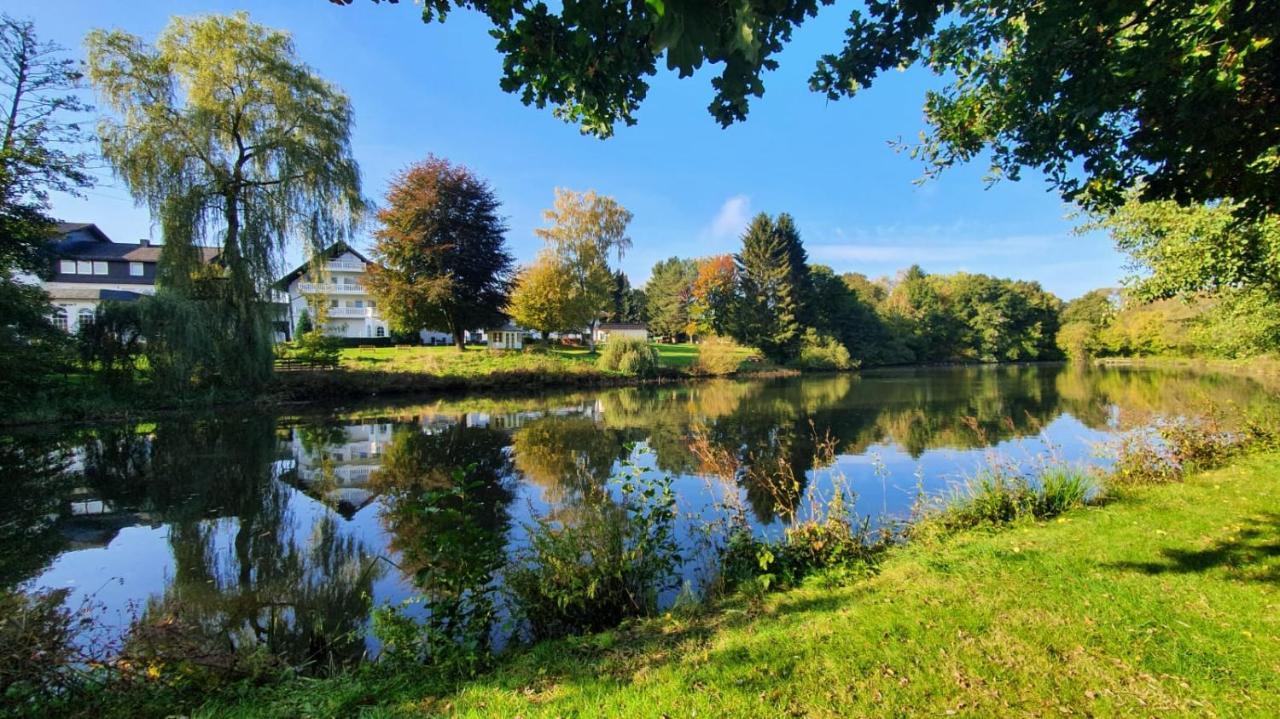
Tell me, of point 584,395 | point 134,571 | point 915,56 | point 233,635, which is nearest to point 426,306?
point 584,395

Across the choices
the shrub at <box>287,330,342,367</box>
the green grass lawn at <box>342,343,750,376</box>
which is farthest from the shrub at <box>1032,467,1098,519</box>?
the shrub at <box>287,330,342,367</box>

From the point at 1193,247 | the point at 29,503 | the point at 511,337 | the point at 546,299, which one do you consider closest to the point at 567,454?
the point at 29,503

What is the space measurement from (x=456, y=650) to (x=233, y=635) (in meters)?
2.52

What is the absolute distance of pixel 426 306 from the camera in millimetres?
29938

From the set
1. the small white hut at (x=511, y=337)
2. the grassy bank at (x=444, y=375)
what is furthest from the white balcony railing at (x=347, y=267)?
the grassy bank at (x=444, y=375)

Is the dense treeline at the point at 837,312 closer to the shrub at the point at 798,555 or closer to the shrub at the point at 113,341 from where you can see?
the shrub at the point at 113,341

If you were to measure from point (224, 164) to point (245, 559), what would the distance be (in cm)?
1803

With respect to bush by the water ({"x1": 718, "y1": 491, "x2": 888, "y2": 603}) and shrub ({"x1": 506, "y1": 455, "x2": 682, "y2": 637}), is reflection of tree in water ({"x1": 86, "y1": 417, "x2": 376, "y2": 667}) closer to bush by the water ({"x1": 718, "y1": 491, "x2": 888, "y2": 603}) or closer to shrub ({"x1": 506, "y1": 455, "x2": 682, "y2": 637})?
shrub ({"x1": 506, "y1": 455, "x2": 682, "y2": 637})

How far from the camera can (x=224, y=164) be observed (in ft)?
59.4

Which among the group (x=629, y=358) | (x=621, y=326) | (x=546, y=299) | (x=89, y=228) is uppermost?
(x=89, y=228)

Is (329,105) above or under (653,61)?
above

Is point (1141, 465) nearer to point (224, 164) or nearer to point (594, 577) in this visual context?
point (594, 577)

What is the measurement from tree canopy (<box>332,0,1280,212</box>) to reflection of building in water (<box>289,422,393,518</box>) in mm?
7652

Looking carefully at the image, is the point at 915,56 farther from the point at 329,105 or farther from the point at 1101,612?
the point at 329,105
